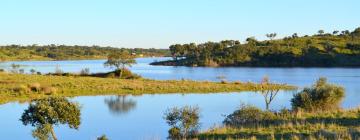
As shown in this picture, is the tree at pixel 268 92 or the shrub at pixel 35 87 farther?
the shrub at pixel 35 87

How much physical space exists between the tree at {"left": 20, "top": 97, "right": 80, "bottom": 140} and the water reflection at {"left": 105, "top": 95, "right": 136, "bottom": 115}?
17.5 metres

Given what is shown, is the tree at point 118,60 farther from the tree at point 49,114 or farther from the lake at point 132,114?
the tree at point 49,114

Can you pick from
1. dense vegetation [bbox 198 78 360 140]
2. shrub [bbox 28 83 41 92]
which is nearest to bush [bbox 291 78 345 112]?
dense vegetation [bbox 198 78 360 140]

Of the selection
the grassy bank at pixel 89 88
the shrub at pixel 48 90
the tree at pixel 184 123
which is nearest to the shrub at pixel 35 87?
the grassy bank at pixel 89 88

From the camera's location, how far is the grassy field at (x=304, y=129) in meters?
18.8

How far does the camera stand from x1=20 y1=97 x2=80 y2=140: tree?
22.8 meters

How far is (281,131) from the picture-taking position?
21219 mm

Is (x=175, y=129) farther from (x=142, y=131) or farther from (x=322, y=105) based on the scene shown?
(x=322, y=105)

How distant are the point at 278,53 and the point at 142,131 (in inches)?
5970

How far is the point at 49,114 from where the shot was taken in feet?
74.8

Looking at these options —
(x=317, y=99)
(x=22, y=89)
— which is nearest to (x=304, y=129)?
(x=317, y=99)

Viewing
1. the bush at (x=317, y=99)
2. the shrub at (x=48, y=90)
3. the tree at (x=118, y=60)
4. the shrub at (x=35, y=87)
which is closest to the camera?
the bush at (x=317, y=99)

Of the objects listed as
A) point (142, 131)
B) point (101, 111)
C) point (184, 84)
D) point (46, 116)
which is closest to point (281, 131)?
point (46, 116)

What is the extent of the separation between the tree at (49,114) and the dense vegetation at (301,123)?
226 inches
